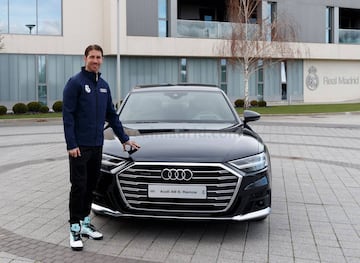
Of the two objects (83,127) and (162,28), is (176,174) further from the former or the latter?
(162,28)

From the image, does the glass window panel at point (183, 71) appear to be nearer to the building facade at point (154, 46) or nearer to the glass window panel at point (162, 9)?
the building facade at point (154, 46)

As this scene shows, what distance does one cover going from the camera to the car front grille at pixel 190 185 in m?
4.38

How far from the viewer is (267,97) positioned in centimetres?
3578

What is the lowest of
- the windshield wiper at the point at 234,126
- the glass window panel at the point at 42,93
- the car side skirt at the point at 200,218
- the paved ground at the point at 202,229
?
the paved ground at the point at 202,229

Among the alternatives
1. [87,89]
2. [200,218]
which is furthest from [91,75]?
[200,218]

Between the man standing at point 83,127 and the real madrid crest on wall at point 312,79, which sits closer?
the man standing at point 83,127

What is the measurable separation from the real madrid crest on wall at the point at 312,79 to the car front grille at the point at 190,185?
34397 mm

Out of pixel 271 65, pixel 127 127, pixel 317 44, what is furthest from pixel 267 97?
pixel 127 127

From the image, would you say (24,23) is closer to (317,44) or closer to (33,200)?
(317,44)

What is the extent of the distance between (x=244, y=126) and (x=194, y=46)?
26.5 m

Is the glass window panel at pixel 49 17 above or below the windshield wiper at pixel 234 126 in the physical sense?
above

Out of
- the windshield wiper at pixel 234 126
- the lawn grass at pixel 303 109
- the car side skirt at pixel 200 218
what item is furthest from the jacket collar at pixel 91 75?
the lawn grass at pixel 303 109

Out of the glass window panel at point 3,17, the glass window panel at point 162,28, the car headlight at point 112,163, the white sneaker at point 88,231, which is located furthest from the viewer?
the glass window panel at point 162,28

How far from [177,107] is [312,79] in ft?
109
